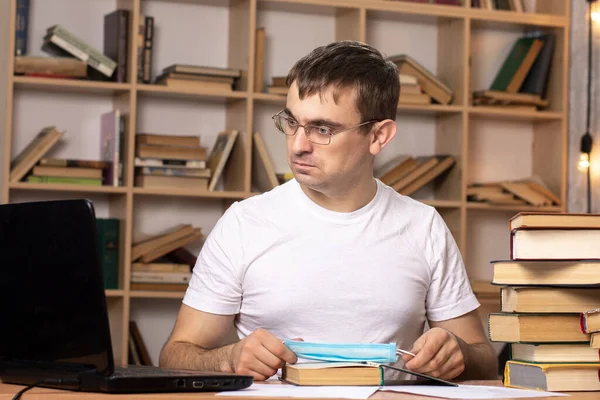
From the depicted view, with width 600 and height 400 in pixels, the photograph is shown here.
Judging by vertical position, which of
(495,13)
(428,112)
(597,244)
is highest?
(495,13)

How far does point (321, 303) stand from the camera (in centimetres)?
184

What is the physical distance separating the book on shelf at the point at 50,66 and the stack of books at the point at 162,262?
2.24 ft

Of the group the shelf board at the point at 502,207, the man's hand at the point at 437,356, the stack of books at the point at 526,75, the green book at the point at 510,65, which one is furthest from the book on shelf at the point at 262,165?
the man's hand at the point at 437,356

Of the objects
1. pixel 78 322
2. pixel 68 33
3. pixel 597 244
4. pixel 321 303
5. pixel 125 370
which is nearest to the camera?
pixel 78 322

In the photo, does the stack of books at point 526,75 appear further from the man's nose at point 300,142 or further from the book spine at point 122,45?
the man's nose at point 300,142

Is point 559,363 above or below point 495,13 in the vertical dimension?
below

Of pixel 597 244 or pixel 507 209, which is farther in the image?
pixel 507 209

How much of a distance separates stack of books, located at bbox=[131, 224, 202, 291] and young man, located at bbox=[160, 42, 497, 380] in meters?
1.67

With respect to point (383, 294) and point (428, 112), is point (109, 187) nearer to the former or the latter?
point (428, 112)

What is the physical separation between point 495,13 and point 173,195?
155 centimetres

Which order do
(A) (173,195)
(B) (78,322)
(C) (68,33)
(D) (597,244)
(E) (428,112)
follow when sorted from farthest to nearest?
(E) (428,112)
(A) (173,195)
(C) (68,33)
(D) (597,244)
(B) (78,322)

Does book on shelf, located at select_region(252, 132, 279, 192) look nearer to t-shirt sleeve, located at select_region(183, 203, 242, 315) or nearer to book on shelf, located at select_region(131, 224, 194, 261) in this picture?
book on shelf, located at select_region(131, 224, 194, 261)

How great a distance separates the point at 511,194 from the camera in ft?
13.0

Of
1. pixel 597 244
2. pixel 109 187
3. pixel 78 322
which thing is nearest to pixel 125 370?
pixel 78 322
